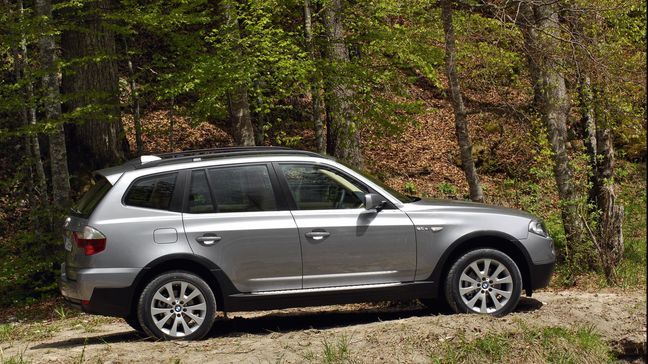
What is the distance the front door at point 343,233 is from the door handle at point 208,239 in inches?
31.4

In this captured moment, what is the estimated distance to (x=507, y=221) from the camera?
877 centimetres

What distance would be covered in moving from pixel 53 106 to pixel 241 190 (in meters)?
5.83

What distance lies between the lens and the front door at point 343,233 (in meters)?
8.40

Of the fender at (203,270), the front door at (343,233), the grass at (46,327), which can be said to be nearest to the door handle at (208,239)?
the fender at (203,270)

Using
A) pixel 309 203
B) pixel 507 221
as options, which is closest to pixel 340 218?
pixel 309 203

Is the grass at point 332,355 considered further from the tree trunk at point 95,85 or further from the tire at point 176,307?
the tree trunk at point 95,85

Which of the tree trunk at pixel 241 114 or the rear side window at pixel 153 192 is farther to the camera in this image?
the tree trunk at pixel 241 114

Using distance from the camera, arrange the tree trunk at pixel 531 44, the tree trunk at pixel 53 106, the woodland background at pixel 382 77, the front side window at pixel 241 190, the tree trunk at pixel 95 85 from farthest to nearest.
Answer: the tree trunk at pixel 95 85 < the tree trunk at pixel 53 106 < the tree trunk at pixel 531 44 < the woodland background at pixel 382 77 < the front side window at pixel 241 190

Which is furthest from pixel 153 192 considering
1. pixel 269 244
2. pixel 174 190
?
pixel 269 244

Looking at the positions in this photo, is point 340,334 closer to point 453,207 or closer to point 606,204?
point 453,207

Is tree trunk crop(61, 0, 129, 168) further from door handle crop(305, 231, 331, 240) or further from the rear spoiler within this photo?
door handle crop(305, 231, 331, 240)

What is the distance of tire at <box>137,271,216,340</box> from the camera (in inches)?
317

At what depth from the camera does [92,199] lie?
333 inches

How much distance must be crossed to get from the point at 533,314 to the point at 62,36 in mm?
10644
